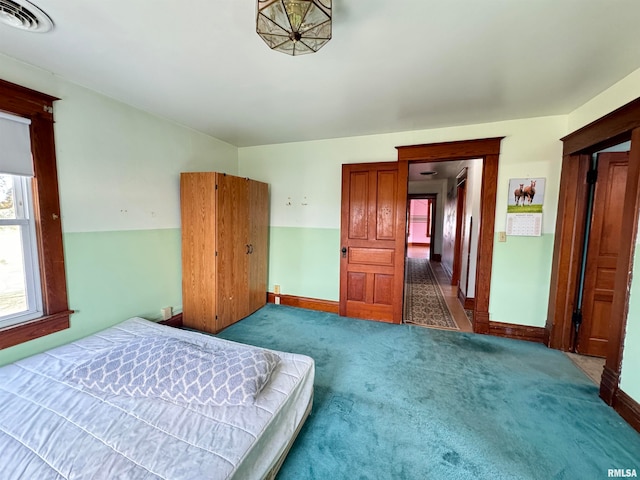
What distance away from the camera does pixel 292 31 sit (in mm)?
1233

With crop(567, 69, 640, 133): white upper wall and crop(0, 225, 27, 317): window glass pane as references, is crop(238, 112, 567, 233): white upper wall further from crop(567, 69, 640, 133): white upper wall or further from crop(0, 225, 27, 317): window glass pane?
crop(0, 225, 27, 317): window glass pane

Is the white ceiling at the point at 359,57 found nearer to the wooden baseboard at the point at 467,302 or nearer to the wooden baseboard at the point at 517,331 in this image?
the wooden baseboard at the point at 517,331

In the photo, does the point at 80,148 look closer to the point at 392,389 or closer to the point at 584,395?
the point at 392,389

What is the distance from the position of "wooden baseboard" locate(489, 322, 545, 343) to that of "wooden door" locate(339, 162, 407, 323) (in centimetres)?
104

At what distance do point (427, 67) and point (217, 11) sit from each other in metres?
1.36

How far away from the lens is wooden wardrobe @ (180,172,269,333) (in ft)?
9.20

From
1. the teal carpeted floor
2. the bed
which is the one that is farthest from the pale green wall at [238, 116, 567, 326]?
the bed

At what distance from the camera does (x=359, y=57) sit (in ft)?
5.51

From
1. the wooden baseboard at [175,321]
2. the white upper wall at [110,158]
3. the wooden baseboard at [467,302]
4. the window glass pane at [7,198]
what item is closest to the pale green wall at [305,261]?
the wooden baseboard at [175,321]

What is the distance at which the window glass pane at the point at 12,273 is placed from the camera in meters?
1.83

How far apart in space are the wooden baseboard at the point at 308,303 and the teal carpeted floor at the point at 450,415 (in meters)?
0.79

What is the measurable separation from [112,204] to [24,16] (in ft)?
4.45
